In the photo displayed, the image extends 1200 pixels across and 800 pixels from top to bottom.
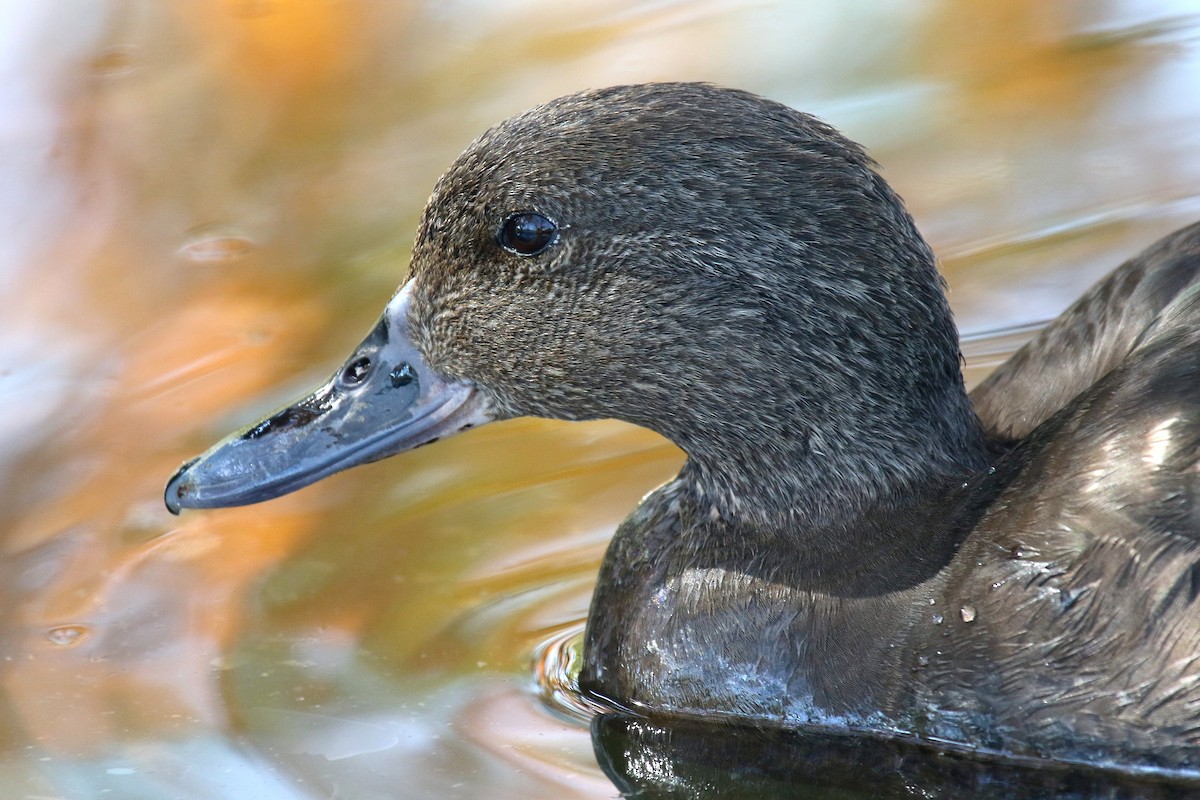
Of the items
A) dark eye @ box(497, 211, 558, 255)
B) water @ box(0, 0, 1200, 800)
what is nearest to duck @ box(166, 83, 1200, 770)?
dark eye @ box(497, 211, 558, 255)

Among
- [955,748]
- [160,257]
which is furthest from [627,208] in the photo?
[160,257]

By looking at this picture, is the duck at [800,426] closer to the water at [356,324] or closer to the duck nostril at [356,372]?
the duck nostril at [356,372]

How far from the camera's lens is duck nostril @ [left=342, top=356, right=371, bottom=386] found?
439cm

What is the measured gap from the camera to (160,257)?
6.38m

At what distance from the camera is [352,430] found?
4.34 meters

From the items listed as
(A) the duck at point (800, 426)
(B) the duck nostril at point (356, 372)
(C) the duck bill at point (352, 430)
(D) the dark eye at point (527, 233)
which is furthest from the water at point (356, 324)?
(D) the dark eye at point (527, 233)

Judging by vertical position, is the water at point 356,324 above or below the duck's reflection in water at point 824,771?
above

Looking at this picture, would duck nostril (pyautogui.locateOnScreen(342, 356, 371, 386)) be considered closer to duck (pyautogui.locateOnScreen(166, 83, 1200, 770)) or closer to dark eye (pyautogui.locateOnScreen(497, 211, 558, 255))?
duck (pyautogui.locateOnScreen(166, 83, 1200, 770))

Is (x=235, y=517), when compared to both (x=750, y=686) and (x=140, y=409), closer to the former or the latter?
(x=140, y=409)

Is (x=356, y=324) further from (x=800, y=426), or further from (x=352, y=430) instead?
(x=800, y=426)

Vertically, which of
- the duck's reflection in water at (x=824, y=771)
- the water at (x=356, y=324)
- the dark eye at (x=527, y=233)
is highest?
the dark eye at (x=527, y=233)

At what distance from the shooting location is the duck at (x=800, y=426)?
3785 millimetres

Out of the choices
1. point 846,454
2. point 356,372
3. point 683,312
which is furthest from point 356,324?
point 846,454

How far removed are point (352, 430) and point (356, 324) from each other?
1.58 meters
